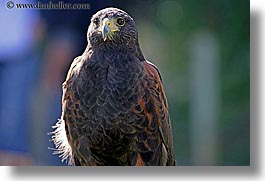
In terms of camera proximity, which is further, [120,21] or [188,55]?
[188,55]

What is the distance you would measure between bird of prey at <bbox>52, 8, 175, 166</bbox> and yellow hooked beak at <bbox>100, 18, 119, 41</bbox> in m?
0.01

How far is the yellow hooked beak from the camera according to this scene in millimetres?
2635

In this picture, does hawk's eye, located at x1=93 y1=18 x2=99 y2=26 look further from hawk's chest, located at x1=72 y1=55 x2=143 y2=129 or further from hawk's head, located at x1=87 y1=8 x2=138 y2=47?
hawk's chest, located at x1=72 y1=55 x2=143 y2=129

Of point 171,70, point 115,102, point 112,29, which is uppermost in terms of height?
point 112,29

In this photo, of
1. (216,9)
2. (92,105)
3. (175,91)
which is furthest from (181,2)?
(92,105)

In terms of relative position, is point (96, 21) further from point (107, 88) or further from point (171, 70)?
point (171, 70)

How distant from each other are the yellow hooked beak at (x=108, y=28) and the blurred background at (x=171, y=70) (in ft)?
0.48

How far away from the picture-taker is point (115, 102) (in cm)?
271

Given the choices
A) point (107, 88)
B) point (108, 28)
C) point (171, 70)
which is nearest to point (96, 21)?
point (108, 28)

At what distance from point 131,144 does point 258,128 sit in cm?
51

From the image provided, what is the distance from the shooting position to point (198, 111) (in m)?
2.83

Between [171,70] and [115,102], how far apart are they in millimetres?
270

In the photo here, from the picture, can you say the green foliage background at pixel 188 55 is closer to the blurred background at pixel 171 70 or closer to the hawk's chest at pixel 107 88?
the blurred background at pixel 171 70

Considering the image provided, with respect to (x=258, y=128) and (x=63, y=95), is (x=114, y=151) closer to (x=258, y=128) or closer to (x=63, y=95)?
(x=63, y=95)
